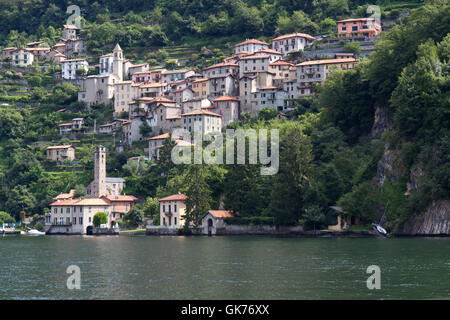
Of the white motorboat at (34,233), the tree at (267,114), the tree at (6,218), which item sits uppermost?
the tree at (267,114)

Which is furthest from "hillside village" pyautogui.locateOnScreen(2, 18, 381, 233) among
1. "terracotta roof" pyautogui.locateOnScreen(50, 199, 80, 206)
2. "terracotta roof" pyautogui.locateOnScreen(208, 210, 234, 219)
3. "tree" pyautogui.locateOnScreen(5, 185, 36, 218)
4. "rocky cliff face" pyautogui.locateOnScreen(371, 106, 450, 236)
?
"rocky cliff face" pyautogui.locateOnScreen(371, 106, 450, 236)

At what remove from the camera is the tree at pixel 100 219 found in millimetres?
93250

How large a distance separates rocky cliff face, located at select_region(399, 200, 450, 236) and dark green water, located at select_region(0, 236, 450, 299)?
560cm

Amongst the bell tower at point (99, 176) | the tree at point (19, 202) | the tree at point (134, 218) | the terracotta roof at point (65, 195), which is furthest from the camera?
the tree at point (19, 202)

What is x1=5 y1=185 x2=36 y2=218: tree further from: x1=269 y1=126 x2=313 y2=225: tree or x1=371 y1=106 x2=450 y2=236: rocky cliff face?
x1=371 y1=106 x2=450 y2=236: rocky cliff face

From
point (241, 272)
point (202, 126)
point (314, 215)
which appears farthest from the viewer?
point (202, 126)

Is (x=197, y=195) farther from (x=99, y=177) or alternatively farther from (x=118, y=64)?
(x=118, y=64)

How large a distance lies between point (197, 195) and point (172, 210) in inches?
299

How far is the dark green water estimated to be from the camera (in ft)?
91.1

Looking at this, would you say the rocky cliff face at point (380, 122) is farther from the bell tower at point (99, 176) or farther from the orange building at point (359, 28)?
the orange building at point (359, 28)

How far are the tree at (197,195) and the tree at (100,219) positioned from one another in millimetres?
19029

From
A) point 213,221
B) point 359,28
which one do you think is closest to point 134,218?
point 213,221

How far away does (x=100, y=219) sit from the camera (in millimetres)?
93250

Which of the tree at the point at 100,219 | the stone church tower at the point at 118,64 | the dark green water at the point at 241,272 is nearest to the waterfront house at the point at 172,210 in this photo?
the tree at the point at 100,219
